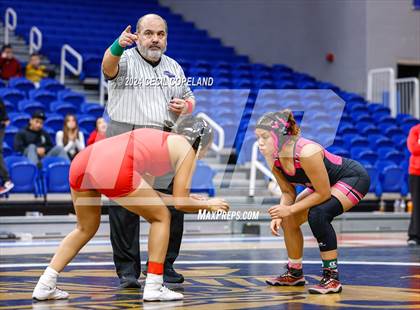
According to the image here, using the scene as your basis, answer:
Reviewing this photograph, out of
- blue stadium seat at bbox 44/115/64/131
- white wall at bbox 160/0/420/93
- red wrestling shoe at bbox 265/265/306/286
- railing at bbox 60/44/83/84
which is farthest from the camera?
white wall at bbox 160/0/420/93

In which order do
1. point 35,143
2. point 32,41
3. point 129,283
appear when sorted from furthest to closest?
point 32,41, point 35,143, point 129,283

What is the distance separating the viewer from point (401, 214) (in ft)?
45.6

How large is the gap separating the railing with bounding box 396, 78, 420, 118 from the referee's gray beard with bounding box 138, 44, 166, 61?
13.1 meters

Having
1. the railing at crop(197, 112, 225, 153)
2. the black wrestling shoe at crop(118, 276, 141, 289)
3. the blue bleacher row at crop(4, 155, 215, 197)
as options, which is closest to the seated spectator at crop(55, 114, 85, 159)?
the blue bleacher row at crop(4, 155, 215, 197)

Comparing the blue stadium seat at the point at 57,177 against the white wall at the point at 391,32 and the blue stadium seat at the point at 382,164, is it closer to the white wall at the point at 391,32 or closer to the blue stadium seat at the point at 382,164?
the blue stadium seat at the point at 382,164

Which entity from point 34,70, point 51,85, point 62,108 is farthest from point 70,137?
point 34,70

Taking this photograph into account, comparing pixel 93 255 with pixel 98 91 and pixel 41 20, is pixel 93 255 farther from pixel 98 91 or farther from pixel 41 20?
pixel 41 20

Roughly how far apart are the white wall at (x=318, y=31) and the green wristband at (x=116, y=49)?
1437 centimetres

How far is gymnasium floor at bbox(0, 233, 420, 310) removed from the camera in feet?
17.1

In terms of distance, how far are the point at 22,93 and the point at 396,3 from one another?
28.7 ft

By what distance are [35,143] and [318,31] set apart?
388 inches

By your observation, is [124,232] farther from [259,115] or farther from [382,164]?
[382,164]

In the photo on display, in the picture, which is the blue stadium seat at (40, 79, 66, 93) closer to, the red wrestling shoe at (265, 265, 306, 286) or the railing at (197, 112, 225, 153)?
the railing at (197, 112, 225, 153)

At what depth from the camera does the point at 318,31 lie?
68.6ft
